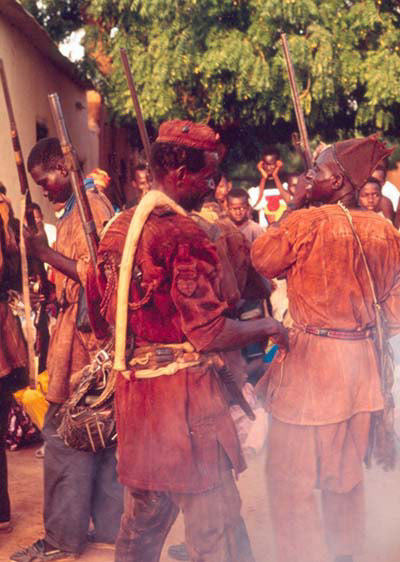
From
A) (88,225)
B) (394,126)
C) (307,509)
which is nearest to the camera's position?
(88,225)

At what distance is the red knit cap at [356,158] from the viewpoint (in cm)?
430

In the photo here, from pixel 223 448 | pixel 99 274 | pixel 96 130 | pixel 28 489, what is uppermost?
pixel 96 130

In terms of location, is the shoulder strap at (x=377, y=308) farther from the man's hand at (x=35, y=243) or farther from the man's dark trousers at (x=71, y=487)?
the man's dark trousers at (x=71, y=487)

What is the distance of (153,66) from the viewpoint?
1487 cm

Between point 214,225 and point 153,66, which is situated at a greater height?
point 153,66

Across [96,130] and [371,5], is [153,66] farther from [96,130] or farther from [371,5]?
[96,130]

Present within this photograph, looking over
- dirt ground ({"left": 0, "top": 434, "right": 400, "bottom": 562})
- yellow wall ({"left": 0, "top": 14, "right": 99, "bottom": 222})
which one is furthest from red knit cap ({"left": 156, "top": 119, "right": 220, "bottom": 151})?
yellow wall ({"left": 0, "top": 14, "right": 99, "bottom": 222})

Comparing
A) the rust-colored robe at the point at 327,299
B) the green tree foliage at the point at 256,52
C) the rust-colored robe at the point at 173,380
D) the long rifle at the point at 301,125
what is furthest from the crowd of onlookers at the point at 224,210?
the green tree foliage at the point at 256,52

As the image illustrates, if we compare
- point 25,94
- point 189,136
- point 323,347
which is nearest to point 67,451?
point 323,347

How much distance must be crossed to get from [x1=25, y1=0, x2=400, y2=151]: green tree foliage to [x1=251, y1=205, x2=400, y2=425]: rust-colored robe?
10013mm

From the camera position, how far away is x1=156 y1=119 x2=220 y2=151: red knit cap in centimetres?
338

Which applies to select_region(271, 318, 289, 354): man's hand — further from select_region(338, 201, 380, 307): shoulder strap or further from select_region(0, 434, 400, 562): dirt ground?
select_region(0, 434, 400, 562): dirt ground

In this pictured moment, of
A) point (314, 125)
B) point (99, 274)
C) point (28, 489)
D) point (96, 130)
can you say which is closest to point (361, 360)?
point (99, 274)

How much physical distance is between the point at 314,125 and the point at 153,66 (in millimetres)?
2995
